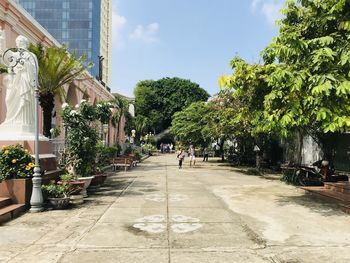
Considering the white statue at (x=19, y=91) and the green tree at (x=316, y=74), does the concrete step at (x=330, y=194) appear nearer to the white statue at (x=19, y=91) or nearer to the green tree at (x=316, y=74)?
the green tree at (x=316, y=74)

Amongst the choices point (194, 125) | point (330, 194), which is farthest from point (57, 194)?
point (194, 125)

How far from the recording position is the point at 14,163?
1015cm

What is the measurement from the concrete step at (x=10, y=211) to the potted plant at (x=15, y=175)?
258 millimetres

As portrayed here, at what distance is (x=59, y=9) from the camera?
108m

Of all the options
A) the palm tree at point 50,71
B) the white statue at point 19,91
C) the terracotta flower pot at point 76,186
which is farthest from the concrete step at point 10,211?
the palm tree at point 50,71

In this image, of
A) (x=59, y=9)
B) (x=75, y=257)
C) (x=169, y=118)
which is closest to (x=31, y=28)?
(x=75, y=257)

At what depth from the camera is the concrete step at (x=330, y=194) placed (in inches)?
470

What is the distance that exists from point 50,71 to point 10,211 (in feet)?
27.0

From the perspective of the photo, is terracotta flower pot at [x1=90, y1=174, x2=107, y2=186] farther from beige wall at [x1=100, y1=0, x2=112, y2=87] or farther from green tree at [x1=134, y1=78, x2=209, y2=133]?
beige wall at [x1=100, y1=0, x2=112, y2=87]

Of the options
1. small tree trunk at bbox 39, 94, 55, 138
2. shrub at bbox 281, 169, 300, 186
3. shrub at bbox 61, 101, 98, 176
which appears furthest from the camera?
small tree trunk at bbox 39, 94, 55, 138

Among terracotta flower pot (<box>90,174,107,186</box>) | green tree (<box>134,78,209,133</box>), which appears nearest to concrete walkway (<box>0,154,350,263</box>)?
terracotta flower pot (<box>90,174,107,186</box>)

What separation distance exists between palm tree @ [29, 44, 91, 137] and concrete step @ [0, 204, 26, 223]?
23.3ft

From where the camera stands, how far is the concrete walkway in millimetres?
6324

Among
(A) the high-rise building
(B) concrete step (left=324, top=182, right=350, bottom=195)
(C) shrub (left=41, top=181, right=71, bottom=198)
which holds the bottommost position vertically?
(B) concrete step (left=324, top=182, right=350, bottom=195)
